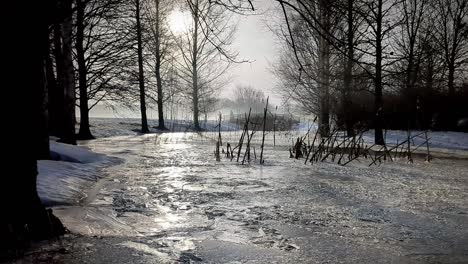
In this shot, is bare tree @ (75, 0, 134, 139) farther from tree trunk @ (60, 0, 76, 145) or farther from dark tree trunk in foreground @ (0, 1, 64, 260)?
dark tree trunk in foreground @ (0, 1, 64, 260)

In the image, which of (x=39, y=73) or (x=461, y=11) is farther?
(x=461, y=11)

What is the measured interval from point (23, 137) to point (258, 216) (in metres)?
Result: 1.54

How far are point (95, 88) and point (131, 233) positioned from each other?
549 inches

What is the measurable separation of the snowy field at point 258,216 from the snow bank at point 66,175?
2cm

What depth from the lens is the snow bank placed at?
3062mm

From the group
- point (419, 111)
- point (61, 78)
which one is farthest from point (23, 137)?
point (419, 111)

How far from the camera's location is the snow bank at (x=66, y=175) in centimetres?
306

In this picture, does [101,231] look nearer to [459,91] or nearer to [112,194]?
[112,194]

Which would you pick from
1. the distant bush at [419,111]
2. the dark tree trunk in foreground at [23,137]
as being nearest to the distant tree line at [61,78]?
the dark tree trunk in foreground at [23,137]

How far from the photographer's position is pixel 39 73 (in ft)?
7.12

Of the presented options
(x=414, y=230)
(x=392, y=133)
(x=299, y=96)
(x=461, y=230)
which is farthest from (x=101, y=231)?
(x=299, y=96)

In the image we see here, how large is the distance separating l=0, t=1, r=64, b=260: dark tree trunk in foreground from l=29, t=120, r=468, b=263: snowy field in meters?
0.21

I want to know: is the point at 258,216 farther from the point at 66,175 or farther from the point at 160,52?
the point at 160,52

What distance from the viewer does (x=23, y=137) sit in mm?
2088
